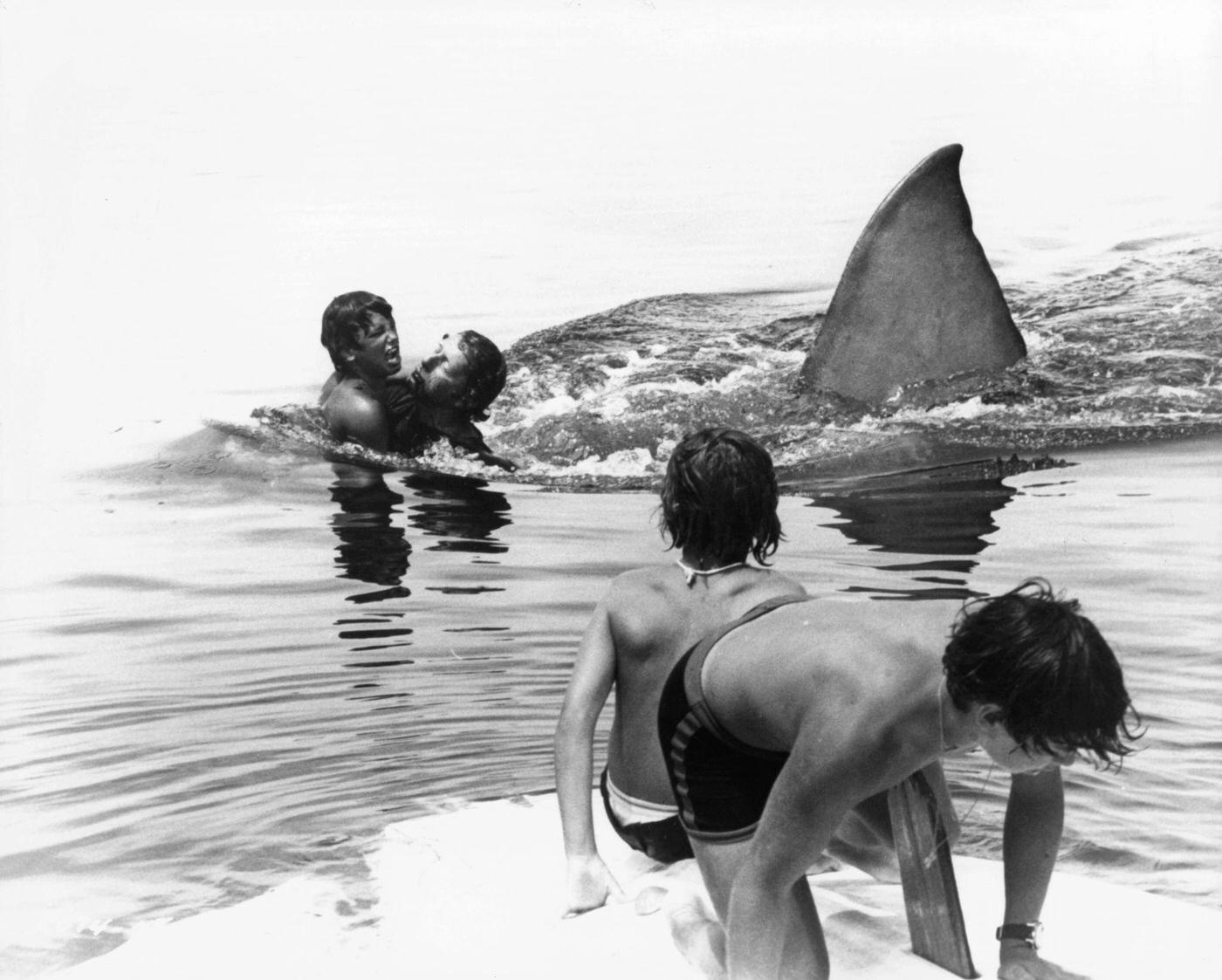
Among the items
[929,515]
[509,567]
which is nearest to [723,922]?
[509,567]

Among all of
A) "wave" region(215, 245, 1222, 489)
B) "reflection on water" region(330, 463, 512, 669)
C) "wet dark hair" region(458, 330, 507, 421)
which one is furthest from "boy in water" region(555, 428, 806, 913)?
"wet dark hair" region(458, 330, 507, 421)

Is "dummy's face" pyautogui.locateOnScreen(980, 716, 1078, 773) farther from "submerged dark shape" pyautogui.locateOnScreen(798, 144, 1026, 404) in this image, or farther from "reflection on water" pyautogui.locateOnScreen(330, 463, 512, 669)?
"submerged dark shape" pyautogui.locateOnScreen(798, 144, 1026, 404)

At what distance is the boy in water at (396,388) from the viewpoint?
443 cm

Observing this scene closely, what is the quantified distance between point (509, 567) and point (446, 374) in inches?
24.2

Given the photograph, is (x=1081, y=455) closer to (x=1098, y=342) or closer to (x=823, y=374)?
(x=1098, y=342)

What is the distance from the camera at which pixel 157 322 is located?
4426 millimetres

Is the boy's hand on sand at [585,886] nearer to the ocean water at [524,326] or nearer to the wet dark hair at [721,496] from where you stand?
the wet dark hair at [721,496]

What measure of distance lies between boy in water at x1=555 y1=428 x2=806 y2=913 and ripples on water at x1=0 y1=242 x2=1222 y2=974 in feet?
3.36

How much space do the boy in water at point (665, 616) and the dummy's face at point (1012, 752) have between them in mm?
666

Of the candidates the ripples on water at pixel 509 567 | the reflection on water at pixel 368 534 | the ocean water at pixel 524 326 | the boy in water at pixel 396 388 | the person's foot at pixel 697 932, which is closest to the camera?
the person's foot at pixel 697 932

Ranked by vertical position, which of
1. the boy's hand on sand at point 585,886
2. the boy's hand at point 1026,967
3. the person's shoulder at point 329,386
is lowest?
the boy's hand at point 1026,967

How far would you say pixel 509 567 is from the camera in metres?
4.32

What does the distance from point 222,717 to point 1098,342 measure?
9.26 feet

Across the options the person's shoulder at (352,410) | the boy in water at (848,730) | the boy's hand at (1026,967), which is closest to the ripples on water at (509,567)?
the person's shoulder at (352,410)
